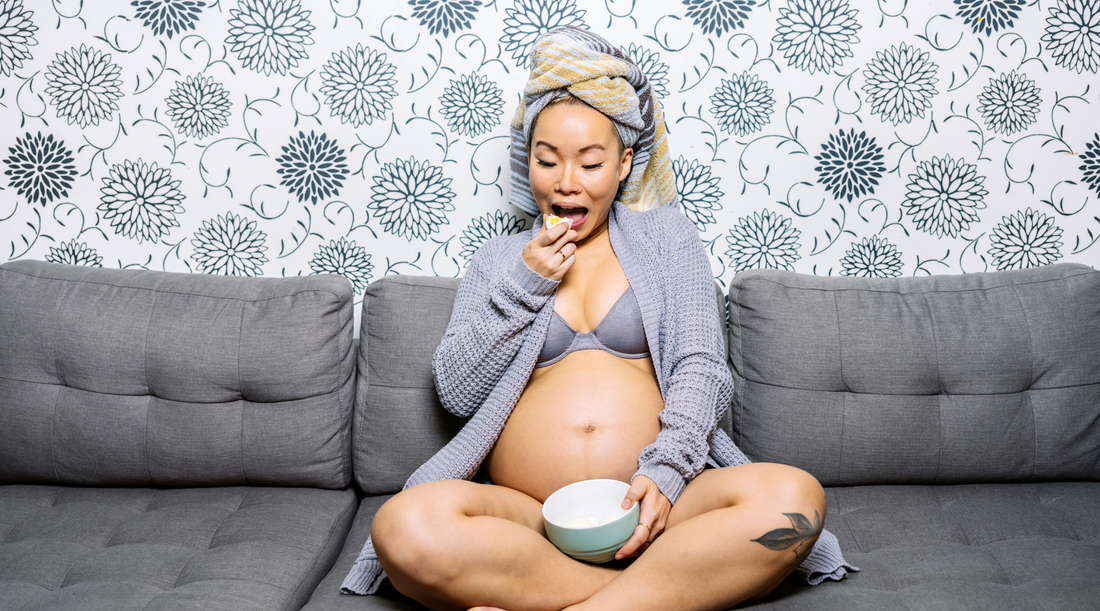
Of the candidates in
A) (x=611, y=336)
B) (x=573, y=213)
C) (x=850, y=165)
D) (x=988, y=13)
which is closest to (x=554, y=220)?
(x=573, y=213)

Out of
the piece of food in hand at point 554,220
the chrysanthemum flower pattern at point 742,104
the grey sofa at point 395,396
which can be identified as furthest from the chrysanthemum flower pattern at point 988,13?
the piece of food in hand at point 554,220

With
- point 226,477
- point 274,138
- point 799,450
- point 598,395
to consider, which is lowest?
point 226,477

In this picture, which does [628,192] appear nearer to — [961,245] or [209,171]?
[961,245]

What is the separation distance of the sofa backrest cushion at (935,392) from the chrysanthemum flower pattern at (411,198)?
2.73ft

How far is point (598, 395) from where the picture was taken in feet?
4.11

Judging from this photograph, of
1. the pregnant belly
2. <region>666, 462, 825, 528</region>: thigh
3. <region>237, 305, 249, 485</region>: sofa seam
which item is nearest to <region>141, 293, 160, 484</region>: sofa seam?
<region>237, 305, 249, 485</region>: sofa seam

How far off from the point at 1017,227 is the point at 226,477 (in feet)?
6.42

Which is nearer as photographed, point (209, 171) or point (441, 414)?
point (441, 414)

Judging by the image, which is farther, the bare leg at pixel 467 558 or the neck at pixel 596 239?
the neck at pixel 596 239

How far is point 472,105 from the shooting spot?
1.64m

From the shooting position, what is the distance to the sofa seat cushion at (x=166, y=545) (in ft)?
3.56

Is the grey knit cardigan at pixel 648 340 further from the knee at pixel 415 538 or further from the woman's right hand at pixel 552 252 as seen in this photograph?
the knee at pixel 415 538

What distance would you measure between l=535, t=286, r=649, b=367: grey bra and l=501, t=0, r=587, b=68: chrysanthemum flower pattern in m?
0.66

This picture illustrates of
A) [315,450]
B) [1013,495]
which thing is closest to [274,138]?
[315,450]
